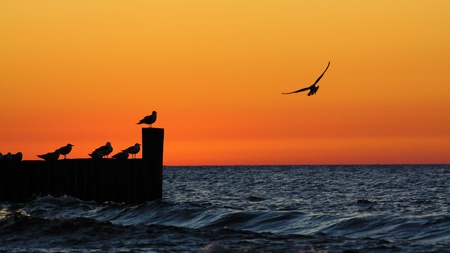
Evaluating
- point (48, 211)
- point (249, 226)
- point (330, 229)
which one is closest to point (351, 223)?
point (330, 229)

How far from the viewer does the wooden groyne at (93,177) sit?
3188cm

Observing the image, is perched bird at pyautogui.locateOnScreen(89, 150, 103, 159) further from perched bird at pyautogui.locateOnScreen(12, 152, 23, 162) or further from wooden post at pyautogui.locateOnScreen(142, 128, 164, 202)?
perched bird at pyautogui.locateOnScreen(12, 152, 23, 162)

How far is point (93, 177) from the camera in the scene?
107ft

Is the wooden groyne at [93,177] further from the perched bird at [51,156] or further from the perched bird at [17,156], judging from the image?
the perched bird at [17,156]

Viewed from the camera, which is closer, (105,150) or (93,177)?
(93,177)

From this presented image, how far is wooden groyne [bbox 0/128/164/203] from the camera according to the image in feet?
105

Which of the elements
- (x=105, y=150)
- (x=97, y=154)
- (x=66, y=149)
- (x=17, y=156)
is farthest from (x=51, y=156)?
(x=17, y=156)

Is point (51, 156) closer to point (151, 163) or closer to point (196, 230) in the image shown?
point (151, 163)

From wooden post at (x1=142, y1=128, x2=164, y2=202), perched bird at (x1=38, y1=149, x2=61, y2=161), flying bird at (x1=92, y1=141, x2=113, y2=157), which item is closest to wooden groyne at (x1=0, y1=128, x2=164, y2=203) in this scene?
wooden post at (x1=142, y1=128, x2=164, y2=202)

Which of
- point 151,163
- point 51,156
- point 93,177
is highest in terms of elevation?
point 51,156

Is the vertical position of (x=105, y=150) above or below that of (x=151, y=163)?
above

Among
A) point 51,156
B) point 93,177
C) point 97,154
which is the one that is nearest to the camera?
point 93,177

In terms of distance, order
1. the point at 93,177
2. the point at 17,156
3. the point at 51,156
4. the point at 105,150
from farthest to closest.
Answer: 1. the point at 17,156
2. the point at 105,150
3. the point at 51,156
4. the point at 93,177

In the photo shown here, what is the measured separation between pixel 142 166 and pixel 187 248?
11.6 m
